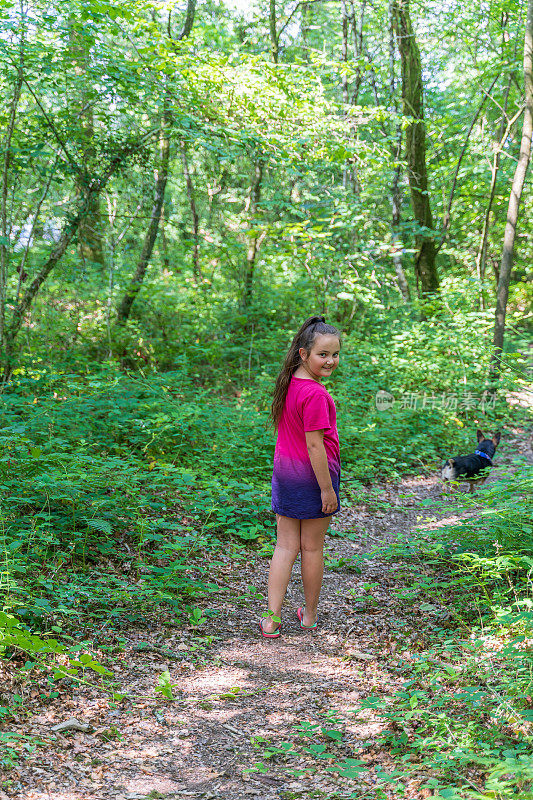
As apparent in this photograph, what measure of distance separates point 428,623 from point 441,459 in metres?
5.27

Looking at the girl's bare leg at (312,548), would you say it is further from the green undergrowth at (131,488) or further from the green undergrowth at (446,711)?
the green undergrowth at (131,488)

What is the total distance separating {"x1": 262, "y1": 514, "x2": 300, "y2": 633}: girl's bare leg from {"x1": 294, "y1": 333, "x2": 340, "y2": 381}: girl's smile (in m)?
1.03

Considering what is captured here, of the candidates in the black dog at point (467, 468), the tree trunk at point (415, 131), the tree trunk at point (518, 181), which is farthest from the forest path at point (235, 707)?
the tree trunk at point (415, 131)

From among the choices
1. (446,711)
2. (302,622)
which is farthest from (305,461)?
(446,711)

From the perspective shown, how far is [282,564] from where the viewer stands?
161 inches

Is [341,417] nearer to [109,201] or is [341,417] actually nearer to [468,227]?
[109,201]

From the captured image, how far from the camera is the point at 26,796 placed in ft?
7.34

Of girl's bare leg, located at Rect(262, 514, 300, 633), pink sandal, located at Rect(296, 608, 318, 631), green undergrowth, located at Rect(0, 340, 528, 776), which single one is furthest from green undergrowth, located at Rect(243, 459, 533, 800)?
green undergrowth, located at Rect(0, 340, 528, 776)

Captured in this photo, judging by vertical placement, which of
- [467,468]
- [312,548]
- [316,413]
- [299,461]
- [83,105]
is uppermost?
[83,105]

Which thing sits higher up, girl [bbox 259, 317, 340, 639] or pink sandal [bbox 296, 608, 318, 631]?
girl [bbox 259, 317, 340, 639]

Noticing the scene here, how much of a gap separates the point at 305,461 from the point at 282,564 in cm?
72

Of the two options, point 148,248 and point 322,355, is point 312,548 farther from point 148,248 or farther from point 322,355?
point 148,248

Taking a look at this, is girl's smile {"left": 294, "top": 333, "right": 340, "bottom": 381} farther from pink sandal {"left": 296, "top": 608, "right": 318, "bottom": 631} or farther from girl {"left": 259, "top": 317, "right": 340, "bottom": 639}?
pink sandal {"left": 296, "top": 608, "right": 318, "bottom": 631}

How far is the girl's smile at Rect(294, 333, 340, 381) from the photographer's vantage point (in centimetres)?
394
